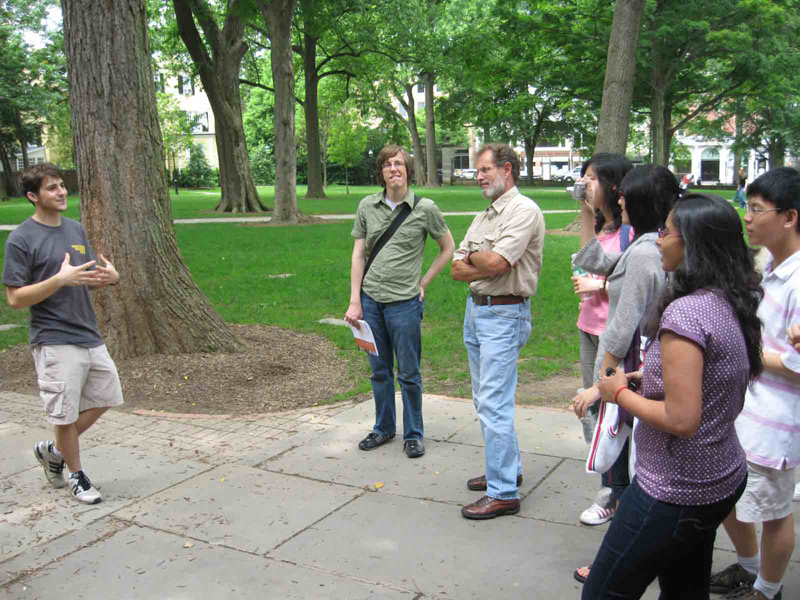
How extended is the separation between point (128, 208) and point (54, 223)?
10.1ft

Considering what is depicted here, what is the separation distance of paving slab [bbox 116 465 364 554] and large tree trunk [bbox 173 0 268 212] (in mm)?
22045

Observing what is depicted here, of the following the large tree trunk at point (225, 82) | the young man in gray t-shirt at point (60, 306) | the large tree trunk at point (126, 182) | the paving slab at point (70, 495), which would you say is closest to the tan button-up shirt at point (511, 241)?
the young man in gray t-shirt at point (60, 306)

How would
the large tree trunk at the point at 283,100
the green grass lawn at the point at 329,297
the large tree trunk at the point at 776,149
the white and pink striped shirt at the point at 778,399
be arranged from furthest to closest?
1. the large tree trunk at the point at 776,149
2. the large tree trunk at the point at 283,100
3. the green grass lawn at the point at 329,297
4. the white and pink striped shirt at the point at 778,399

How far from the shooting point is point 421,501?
15.1 ft

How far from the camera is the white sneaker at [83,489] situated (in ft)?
15.1

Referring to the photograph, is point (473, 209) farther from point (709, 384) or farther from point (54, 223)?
point (709, 384)

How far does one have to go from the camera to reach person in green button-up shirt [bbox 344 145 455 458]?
526 centimetres

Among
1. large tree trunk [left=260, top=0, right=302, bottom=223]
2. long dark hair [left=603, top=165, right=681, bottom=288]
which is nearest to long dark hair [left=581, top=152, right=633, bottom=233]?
long dark hair [left=603, top=165, right=681, bottom=288]

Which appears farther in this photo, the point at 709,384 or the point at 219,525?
the point at 219,525

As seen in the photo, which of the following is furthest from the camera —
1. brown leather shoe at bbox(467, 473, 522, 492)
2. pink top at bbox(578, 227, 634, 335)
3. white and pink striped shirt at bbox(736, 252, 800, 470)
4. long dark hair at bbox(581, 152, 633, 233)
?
brown leather shoe at bbox(467, 473, 522, 492)

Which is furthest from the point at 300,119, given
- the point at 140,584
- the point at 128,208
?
the point at 140,584

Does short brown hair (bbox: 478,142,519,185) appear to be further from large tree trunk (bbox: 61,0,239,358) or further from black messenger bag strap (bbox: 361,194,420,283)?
large tree trunk (bbox: 61,0,239,358)

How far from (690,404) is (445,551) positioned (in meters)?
2.02

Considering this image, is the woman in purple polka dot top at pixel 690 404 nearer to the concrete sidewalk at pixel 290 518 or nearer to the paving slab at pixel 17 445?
the concrete sidewalk at pixel 290 518
